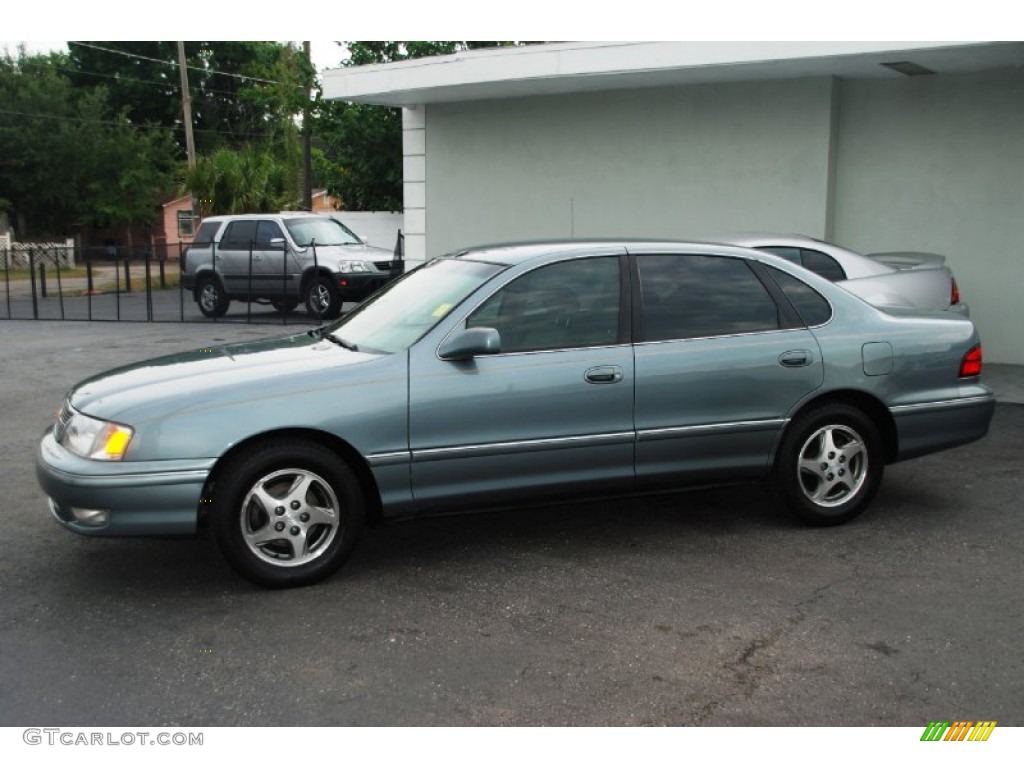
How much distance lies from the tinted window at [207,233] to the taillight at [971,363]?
15975 mm

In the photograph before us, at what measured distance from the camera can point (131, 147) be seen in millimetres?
49812

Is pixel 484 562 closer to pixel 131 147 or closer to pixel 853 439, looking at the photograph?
pixel 853 439

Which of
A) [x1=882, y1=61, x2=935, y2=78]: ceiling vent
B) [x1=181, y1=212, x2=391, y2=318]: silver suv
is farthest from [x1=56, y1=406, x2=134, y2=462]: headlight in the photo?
[x1=181, y1=212, x2=391, y2=318]: silver suv

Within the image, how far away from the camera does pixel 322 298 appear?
1816 centimetres

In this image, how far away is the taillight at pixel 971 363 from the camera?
596 cm

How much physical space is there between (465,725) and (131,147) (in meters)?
50.9

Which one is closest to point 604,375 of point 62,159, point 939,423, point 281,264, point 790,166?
point 939,423

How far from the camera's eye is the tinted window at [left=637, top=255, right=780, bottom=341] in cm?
549

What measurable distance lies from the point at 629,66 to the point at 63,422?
8246mm

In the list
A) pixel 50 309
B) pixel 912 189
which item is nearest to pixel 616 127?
pixel 912 189

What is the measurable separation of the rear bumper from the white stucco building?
523cm

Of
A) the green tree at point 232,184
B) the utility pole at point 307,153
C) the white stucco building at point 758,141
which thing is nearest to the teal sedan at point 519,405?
the white stucco building at point 758,141

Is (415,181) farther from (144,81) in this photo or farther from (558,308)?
(144,81)

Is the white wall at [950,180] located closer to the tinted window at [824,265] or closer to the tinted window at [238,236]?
the tinted window at [824,265]
